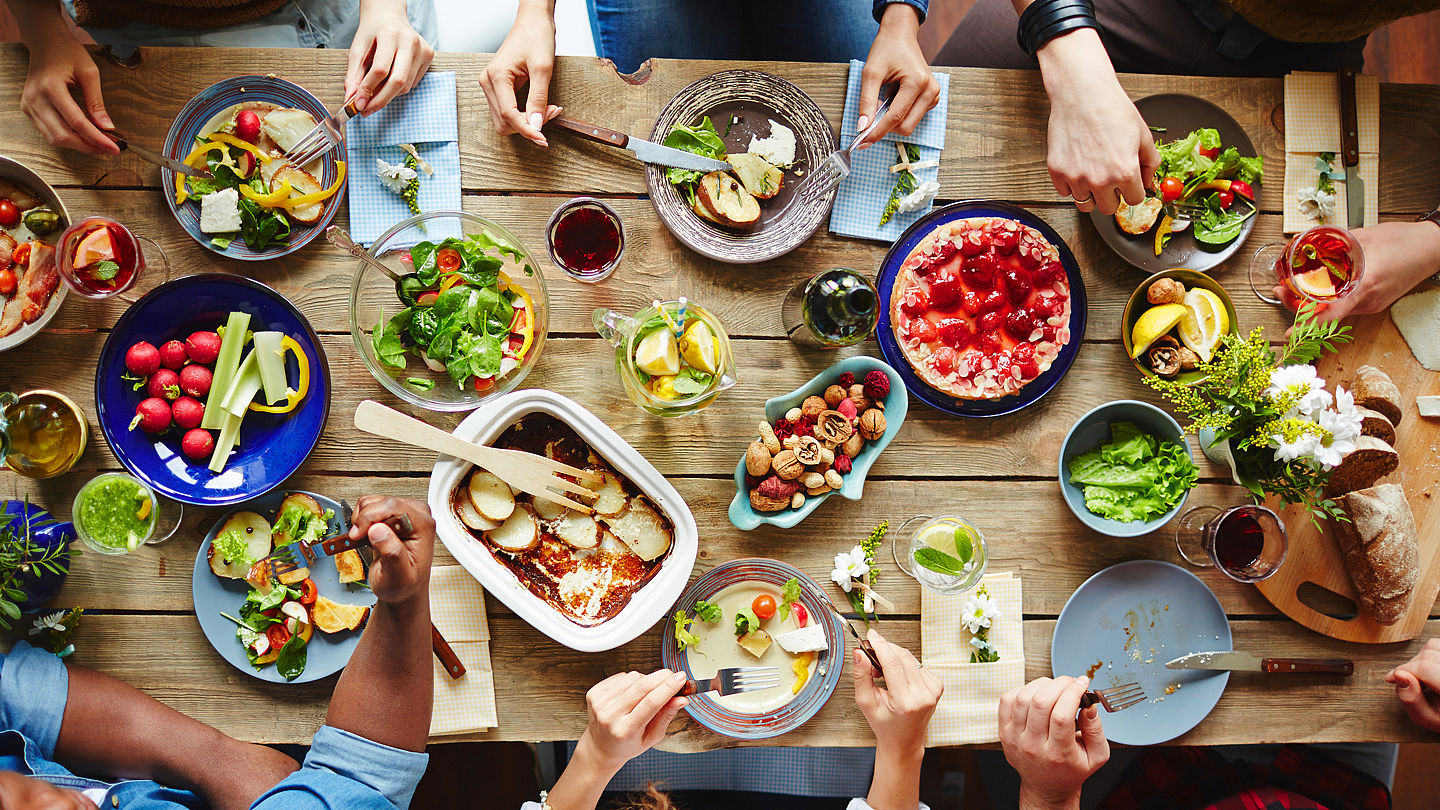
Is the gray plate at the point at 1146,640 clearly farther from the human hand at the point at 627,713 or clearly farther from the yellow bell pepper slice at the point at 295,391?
the yellow bell pepper slice at the point at 295,391

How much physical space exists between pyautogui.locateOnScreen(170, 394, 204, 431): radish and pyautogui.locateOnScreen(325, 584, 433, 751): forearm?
2.02 ft

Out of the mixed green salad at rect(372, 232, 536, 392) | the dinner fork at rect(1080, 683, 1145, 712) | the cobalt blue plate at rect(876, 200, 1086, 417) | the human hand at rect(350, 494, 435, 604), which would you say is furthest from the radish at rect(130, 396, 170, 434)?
the dinner fork at rect(1080, 683, 1145, 712)

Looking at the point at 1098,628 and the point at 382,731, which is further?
the point at 1098,628

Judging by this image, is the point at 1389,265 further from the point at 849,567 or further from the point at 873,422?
the point at 849,567

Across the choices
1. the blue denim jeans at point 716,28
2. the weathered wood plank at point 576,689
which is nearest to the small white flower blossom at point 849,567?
the weathered wood plank at point 576,689

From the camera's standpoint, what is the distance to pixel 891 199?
5.80 feet

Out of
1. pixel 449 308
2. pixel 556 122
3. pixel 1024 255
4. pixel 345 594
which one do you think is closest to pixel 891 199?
pixel 1024 255

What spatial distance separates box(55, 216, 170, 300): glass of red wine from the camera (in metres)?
1.60

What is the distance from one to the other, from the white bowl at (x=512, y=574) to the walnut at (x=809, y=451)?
281 millimetres

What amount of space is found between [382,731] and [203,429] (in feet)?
2.62

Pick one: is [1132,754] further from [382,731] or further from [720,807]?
[382,731]

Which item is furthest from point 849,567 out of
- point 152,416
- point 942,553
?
point 152,416

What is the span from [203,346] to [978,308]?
69.9 inches

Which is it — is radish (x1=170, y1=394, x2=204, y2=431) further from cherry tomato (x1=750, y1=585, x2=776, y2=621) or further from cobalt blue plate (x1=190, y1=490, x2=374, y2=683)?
cherry tomato (x1=750, y1=585, x2=776, y2=621)
